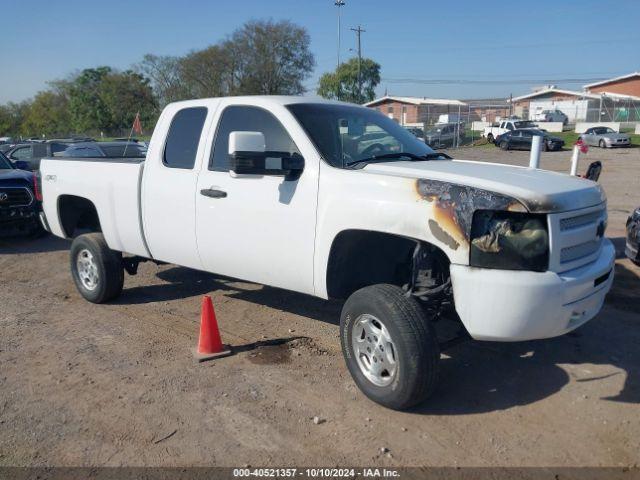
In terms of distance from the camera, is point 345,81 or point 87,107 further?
point 345,81

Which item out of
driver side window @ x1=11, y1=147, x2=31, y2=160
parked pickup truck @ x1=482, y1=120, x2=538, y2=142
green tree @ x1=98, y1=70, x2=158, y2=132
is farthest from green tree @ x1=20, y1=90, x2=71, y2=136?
driver side window @ x1=11, y1=147, x2=31, y2=160

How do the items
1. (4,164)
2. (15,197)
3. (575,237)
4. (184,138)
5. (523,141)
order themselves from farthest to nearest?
1. (523,141)
2. (4,164)
3. (15,197)
4. (184,138)
5. (575,237)

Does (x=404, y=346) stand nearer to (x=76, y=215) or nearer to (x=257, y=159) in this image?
(x=257, y=159)

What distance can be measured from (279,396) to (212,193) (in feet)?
5.80

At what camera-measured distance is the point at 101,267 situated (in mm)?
5980

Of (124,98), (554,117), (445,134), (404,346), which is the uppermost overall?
(124,98)

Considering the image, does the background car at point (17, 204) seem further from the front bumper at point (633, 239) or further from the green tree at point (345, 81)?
the green tree at point (345, 81)

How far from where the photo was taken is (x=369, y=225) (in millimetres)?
3766

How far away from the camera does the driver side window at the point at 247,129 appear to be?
4508 millimetres

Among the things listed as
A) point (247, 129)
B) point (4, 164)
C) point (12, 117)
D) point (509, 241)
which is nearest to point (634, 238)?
point (509, 241)

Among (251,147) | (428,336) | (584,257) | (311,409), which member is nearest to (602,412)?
(584,257)

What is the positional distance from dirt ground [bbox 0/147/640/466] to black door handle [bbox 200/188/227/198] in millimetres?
1347

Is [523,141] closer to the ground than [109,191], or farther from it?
closer to the ground

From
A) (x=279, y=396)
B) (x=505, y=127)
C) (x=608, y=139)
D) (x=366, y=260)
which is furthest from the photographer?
(x=505, y=127)
